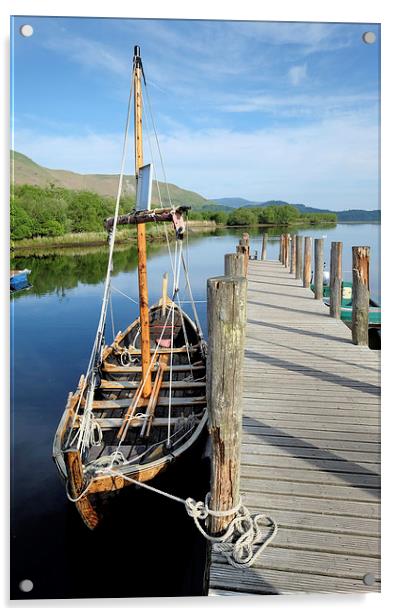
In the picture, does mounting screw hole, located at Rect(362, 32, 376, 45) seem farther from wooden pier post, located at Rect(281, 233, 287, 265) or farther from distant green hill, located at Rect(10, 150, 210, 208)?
wooden pier post, located at Rect(281, 233, 287, 265)

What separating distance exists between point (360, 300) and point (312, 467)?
2.90 meters

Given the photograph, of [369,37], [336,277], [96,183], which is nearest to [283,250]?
[336,277]

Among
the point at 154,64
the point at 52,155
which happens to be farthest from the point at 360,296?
the point at 52,155

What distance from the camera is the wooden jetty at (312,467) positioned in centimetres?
206

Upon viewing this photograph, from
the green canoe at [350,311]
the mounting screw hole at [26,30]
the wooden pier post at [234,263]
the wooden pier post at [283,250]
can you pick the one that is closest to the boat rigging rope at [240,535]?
the wooden pier post at [234,263]

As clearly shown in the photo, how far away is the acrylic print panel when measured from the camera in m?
2.26

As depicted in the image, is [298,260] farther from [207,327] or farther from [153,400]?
[207,327]

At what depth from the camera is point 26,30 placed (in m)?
2.66

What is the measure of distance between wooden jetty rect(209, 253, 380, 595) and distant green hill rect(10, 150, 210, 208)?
1.92m

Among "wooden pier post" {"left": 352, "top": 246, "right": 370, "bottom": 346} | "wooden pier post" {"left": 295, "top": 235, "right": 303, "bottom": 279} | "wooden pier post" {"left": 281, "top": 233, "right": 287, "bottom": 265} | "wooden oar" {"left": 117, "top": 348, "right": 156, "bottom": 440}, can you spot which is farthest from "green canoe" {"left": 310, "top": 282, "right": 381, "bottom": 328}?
"wooden oar" {"left": 117, "top": 348, "right": 156, "bottom": 440}

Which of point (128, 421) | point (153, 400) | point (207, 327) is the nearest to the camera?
point (207, 327)

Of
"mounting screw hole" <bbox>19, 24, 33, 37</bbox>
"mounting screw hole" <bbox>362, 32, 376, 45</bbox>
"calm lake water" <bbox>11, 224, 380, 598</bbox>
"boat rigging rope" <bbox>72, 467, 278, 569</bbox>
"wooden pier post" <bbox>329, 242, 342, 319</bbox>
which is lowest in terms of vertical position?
"calm lake water" <bbox>11, 224, 380, 598</bbox>

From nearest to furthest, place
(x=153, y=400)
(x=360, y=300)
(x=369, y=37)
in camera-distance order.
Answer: (x=369, y=37) → (x=153, y=400) → (x=360, y=300)
